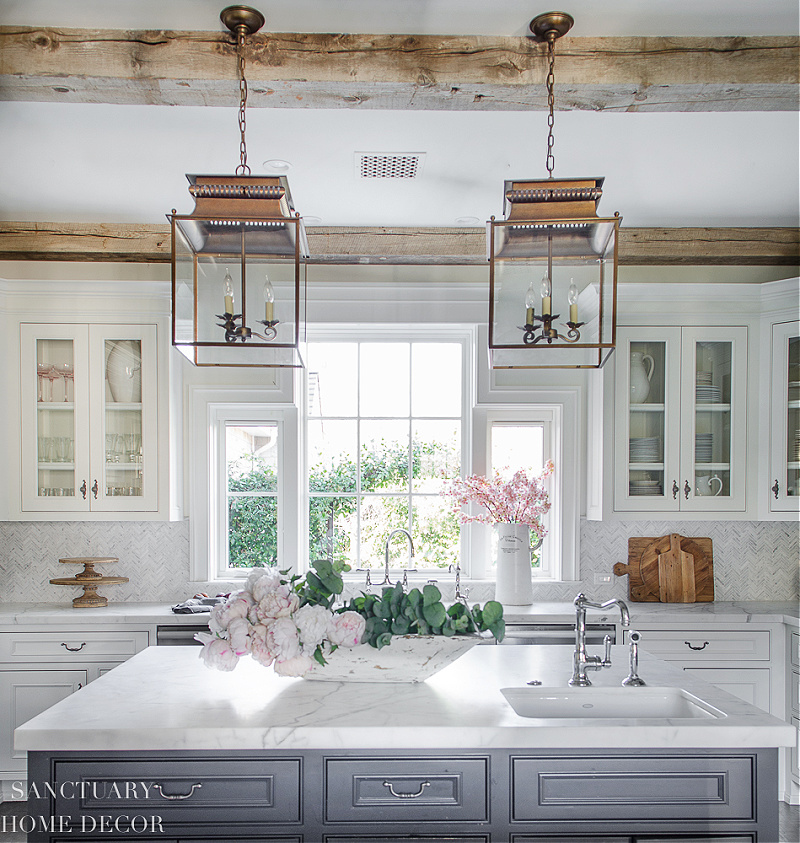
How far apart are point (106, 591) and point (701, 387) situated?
3.48 m

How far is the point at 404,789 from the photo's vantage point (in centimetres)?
189

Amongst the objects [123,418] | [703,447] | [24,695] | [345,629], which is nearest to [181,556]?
[123,418]

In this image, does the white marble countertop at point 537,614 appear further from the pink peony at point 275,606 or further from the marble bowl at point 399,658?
the pink peony at point 275,606

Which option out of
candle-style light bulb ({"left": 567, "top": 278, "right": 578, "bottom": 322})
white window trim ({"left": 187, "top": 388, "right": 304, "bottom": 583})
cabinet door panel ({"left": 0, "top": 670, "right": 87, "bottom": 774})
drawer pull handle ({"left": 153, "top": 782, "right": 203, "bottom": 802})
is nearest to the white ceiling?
candle-style light bulb ({"left": 567, "top": 278, "right": 578, "bottom": 322})

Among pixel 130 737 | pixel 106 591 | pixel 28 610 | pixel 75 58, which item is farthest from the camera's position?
pixel 106 591

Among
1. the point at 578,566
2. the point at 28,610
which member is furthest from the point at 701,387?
the point at 28,610

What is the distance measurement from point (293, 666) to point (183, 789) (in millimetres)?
418

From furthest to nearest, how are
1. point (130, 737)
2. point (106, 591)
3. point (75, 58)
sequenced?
point (106, 591) → point (75, 58) → point (130, 737)

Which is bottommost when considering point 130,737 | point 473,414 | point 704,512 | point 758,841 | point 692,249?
point 758,841

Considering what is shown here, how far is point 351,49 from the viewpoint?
2207mm

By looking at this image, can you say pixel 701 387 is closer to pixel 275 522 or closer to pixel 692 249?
pixel 692 249

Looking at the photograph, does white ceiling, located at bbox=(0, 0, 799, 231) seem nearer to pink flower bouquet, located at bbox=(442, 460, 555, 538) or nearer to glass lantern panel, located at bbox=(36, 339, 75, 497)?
glass lantern panel, located at bbox=(36, 339, 75, 497)

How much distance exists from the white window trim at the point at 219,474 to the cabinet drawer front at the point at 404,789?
2.29 meters

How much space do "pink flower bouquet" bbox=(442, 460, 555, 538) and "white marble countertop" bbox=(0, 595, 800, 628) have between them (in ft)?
1.54
